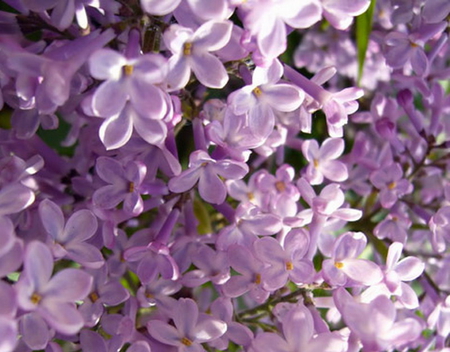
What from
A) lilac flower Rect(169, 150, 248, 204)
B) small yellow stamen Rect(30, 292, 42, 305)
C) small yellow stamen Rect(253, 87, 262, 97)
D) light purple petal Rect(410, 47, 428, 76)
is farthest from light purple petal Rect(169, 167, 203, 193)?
light purple petal Rect(410, 47, 428, 76)

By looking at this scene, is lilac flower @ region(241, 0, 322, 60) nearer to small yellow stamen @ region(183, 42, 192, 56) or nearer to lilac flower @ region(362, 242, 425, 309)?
small yellow stamen @ region(183, 42, 192, 56)

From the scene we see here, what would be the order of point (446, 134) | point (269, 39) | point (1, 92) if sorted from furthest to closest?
1. point (446, 134)
2. point (1, 92)
3. point (269, 39)

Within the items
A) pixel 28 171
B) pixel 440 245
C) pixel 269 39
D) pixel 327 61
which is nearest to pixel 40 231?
pixel 28 171

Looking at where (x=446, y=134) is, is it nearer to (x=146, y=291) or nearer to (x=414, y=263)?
(x=414, y=263)

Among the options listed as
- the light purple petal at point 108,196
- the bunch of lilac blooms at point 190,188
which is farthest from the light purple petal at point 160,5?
the light purple petal at point 108,196

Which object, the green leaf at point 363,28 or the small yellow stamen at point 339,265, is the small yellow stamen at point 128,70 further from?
the green leaf at point 363,28

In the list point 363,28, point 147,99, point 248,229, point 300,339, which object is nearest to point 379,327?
point 300,339

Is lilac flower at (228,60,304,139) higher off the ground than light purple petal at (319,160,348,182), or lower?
higher
